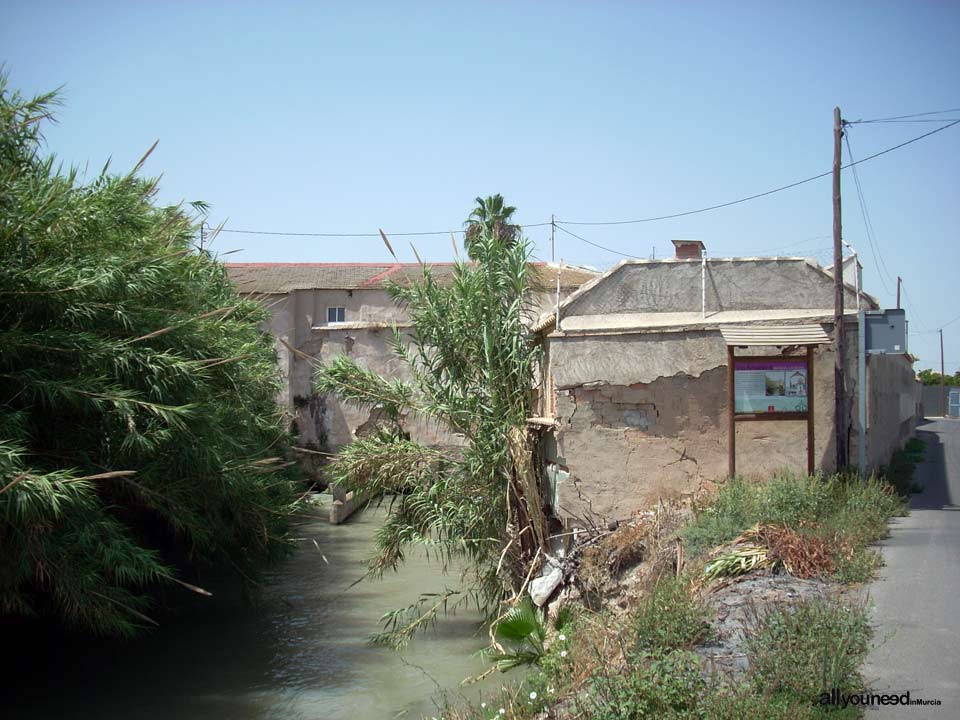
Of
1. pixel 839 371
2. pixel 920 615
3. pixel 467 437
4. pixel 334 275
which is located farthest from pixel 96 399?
pixel 334 275

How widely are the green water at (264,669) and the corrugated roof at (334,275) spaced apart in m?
15.6

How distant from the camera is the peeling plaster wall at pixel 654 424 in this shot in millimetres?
11773

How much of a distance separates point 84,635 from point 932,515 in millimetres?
12302

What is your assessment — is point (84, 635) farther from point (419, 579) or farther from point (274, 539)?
point (419, 579)

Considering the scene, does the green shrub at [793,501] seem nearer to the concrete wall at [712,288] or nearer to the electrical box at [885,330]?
the electrical box at [885,330]

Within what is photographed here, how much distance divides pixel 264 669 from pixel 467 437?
4.38m

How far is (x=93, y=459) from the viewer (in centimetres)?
1018

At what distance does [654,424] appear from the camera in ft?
39.3

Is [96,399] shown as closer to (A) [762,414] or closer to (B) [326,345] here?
(A) [762,414]

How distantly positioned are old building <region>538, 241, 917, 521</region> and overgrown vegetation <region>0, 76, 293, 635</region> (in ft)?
15.7

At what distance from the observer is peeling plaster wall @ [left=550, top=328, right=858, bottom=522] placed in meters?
11.8

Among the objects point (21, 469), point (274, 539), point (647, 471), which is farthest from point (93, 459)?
point (647, 471)

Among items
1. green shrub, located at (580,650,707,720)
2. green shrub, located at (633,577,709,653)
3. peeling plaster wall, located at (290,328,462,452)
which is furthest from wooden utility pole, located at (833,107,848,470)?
peeling plaster wall, located at (290,328,462,452)

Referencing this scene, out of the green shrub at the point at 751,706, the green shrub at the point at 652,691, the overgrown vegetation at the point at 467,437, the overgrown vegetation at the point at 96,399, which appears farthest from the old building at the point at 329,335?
the green shrub at the point at 751,706
